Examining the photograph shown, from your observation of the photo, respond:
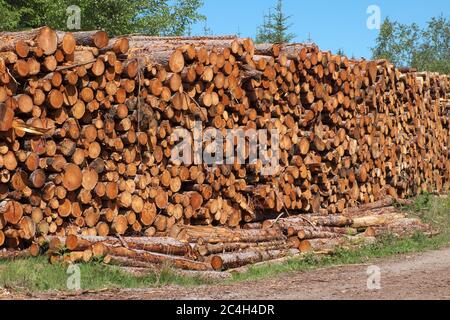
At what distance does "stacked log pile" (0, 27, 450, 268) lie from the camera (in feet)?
30.1

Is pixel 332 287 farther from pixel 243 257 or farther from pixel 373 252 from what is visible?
pixel 373 252

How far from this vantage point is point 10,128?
29.0 feet

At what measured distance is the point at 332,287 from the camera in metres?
8.32

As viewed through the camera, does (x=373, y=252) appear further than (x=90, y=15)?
No

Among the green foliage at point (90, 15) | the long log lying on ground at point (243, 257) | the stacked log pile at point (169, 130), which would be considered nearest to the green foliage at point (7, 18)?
the green foliage at point (90, 15)

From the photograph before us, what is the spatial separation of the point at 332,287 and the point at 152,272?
6.67 feet

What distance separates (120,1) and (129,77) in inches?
639

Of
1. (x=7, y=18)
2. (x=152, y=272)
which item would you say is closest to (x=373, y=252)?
(x=152, y=272)

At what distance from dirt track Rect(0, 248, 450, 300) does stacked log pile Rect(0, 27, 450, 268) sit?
5.21ft

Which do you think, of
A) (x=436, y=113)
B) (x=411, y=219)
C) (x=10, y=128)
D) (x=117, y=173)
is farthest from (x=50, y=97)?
(x=436, y=113)

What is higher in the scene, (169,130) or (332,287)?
(169,130)

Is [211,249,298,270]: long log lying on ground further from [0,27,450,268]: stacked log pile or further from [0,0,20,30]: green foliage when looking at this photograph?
[0,0,20,30]: green foliage

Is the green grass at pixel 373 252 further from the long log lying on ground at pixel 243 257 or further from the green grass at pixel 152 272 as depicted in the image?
the long log lying on ground at pixel 243 257
